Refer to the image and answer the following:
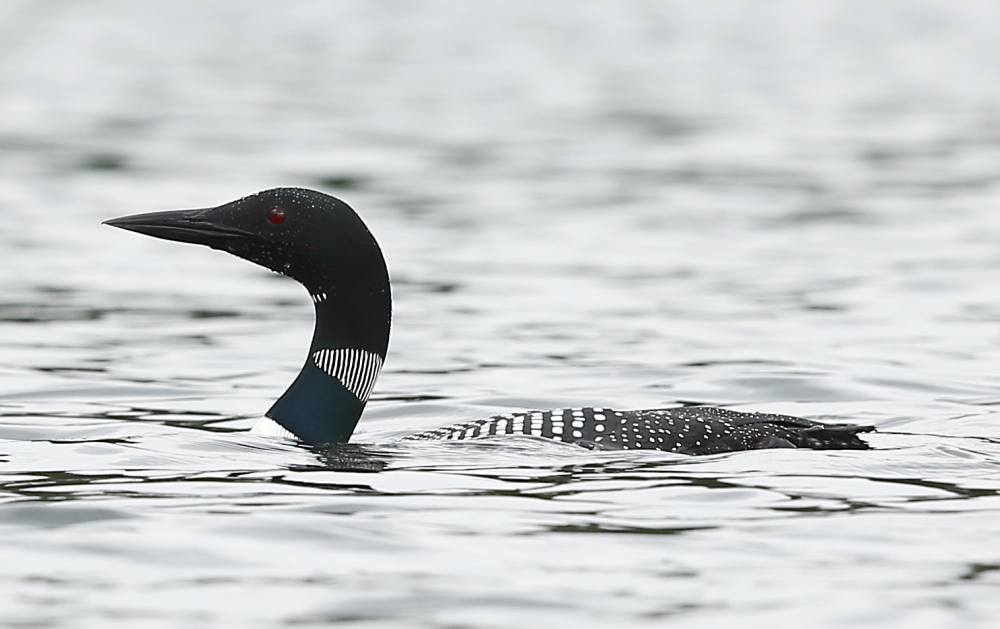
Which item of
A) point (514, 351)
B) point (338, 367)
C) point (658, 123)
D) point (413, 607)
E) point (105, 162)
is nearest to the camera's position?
point (413, 607)

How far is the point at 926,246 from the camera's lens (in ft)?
41.3

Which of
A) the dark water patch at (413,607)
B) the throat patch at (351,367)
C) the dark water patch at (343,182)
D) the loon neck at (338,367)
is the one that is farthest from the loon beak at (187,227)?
the dark water patch at (343,182)

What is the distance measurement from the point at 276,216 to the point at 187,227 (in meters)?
0.28

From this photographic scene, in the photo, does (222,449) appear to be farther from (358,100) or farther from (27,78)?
(27,78)

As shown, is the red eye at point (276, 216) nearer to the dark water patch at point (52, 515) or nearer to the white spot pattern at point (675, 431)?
the white spot pattern at point (675, 431)

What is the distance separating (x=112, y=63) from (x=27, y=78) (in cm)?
334

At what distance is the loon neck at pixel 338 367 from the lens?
615 centimetres

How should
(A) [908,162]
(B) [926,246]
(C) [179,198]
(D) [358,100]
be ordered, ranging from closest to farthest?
(B) [926,246], (C) [179,198], (A) [908,162], (D) [358,100]

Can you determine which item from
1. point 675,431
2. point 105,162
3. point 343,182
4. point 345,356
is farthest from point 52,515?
point 105,162

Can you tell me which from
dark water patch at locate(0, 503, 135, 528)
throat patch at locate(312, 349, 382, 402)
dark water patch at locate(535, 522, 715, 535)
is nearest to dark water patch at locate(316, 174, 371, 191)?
throat patch at locate(312, 349, 382, 402)

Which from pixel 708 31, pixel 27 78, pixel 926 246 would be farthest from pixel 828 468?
pixel 708 31

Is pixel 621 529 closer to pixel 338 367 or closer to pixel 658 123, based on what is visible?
pixel 338 367

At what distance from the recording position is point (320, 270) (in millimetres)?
6109

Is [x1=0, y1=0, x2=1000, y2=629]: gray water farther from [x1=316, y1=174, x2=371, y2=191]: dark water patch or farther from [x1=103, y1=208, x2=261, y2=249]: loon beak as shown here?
[x1=103, y1=208, x2=261, y2=249]: loon beak
